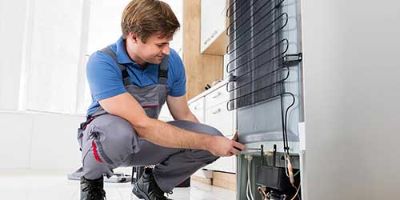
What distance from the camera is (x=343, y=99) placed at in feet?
2.35

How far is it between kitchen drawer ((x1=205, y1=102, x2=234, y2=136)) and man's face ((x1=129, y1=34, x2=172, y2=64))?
0.93 meters

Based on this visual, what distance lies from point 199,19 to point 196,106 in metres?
1.14

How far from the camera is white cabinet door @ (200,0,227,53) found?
9.89 feet

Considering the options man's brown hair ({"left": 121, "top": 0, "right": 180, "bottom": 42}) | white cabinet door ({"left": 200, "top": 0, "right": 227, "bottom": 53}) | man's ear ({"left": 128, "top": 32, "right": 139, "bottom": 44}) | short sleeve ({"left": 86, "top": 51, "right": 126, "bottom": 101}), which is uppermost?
white cabinet door ({"left": 200, "top": 0, "right": 227, "bottom": 53})

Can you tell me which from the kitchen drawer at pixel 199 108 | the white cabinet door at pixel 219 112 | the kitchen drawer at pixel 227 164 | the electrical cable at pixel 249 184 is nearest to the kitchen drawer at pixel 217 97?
the white cabinet door at pixel 219 112

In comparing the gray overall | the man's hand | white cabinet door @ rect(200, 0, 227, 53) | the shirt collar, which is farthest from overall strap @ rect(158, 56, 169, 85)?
white cabinet door @ rect(200, 0, 227, 53)

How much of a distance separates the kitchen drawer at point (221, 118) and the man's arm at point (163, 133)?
0.96m

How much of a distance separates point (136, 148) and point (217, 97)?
118 cm

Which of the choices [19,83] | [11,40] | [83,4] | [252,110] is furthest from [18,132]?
[252,110]

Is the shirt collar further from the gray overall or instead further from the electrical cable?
the electrical cable

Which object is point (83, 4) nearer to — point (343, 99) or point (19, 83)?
point (19, 83)

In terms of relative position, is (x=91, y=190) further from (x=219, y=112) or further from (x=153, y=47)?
(x=219, y=112)

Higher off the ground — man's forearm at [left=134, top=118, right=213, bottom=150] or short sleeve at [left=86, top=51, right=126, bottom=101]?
short sleeve at [left=86, top=51, right=126, bottom=101]

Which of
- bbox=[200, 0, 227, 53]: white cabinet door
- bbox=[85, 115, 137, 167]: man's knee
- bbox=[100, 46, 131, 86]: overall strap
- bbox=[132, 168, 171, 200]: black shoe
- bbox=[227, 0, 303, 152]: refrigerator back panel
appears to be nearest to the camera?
bbox=[227, 0, 303, 152]: refrigerator back panel
